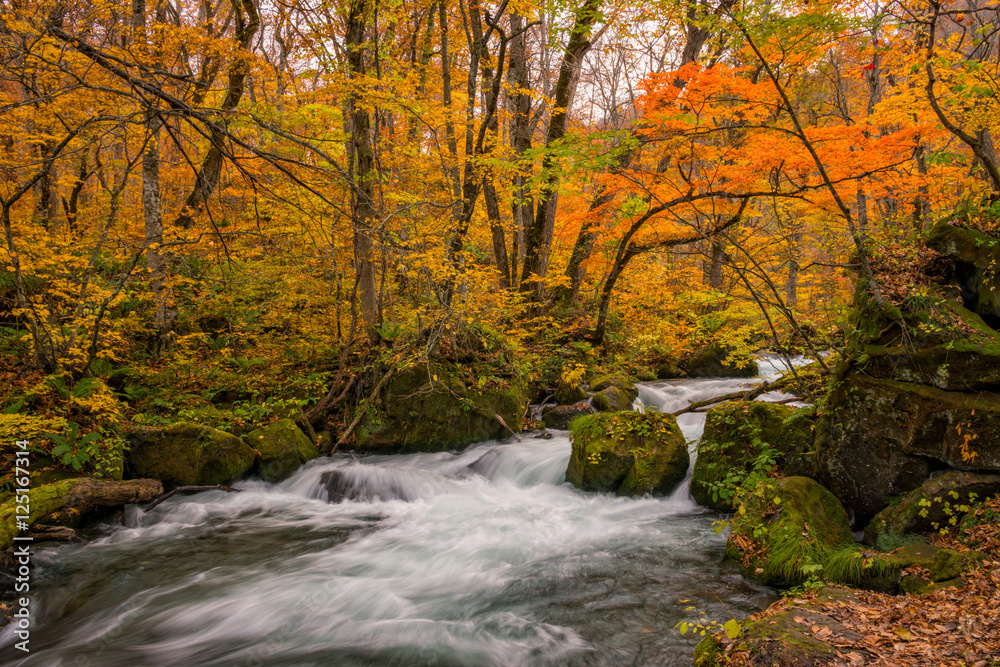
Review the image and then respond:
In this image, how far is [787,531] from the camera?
4.61 m

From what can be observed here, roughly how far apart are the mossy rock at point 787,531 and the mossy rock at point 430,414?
493 centimetres

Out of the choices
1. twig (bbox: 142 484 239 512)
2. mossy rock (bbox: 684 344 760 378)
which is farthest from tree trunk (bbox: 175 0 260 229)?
mossy rock (bbox: 684 344 760 378)

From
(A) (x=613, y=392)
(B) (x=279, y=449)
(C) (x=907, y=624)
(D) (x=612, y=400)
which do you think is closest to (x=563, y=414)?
(D) (x=612, y=400)

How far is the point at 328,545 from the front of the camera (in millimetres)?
6156

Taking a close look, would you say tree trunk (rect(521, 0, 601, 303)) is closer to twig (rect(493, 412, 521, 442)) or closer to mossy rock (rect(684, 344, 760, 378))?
twig (rect(493, 412, 521, 442))

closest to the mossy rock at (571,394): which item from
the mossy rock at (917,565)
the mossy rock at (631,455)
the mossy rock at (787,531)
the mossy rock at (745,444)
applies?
the mossy rock at (631,455)

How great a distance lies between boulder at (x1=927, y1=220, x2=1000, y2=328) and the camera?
4.95 m

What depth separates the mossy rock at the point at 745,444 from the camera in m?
5.79

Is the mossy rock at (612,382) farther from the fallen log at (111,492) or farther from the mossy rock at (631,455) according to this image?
the fallen log at (111,492)

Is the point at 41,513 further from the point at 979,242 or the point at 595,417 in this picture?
the point at 979,242

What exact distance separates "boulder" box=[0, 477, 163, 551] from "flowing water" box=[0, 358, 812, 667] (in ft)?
0.83

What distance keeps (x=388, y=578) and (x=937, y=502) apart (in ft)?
17.2

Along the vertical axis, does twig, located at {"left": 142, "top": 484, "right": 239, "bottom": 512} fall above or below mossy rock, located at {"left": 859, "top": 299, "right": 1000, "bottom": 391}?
below

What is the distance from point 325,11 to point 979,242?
28.9 ft
